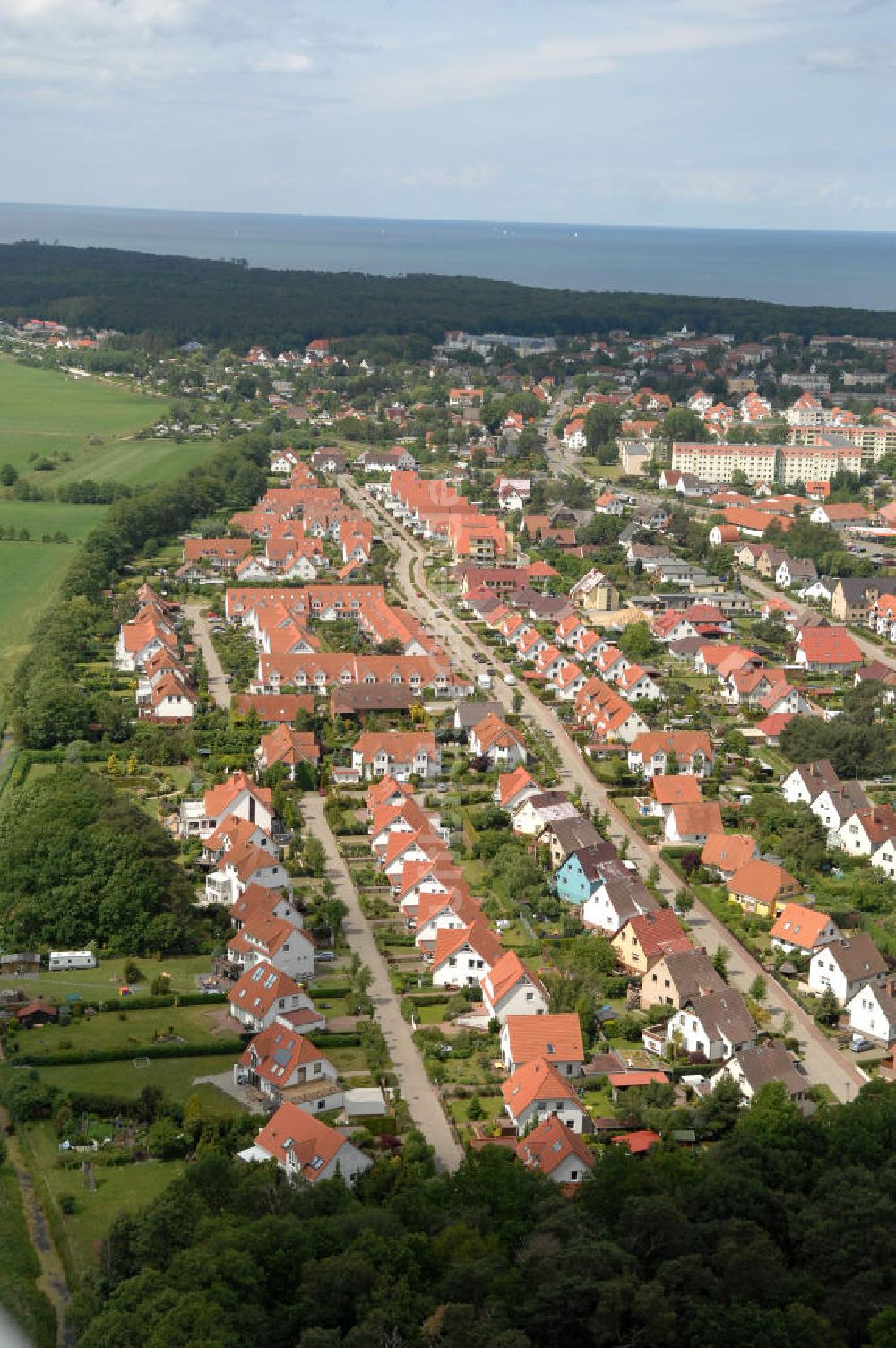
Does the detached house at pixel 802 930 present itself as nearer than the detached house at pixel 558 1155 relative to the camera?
No

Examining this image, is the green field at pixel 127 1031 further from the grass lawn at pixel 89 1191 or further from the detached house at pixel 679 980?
the detached house at pixel 679 980

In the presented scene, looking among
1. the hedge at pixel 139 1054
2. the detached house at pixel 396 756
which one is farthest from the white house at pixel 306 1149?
the detached house at pixel 396 756

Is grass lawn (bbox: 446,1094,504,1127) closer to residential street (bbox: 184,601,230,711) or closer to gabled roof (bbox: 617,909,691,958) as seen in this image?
gabled roof (bbox: 617,909,691,958)

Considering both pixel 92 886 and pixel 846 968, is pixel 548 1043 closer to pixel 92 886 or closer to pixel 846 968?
pixel 846 968

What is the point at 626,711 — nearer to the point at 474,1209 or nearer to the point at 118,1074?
the point at 118,1074

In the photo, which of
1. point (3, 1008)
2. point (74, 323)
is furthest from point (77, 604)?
point (74, 323)

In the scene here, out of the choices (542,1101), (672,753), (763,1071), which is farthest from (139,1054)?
(672,753)
